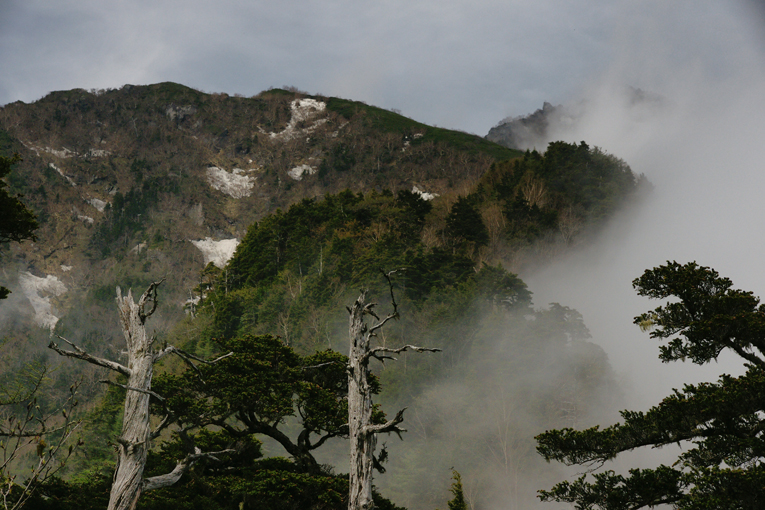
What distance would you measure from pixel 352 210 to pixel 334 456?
24.6 metres

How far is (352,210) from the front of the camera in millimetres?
52438

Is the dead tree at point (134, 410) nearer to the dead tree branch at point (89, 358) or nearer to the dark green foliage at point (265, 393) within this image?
the dead tree branch at point (89, 358)

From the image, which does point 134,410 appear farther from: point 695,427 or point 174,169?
point 174,169

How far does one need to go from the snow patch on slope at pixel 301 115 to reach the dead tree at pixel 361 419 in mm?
157700

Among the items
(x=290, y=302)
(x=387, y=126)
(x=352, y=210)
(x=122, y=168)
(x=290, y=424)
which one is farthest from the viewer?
(x=387, y=126)

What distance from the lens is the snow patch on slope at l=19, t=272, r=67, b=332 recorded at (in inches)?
3708

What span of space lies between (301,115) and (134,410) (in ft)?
563

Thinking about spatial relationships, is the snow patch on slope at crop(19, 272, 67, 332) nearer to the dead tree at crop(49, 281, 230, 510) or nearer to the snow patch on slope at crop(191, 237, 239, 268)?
the snow patch on slope at crop(191, 237, 239, 268)

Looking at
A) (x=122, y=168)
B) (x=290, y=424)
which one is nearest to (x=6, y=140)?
(x=122, y=168)

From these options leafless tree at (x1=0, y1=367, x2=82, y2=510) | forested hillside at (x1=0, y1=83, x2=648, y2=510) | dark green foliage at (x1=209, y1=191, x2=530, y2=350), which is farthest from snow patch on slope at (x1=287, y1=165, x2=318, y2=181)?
leafless tree at (x1=0, y1=367, x2=82, y2=510)

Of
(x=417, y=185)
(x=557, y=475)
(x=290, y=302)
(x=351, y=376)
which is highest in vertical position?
(x=417, y=185)

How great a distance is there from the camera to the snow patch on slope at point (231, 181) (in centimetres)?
13938

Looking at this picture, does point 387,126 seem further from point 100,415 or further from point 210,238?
point 100,415

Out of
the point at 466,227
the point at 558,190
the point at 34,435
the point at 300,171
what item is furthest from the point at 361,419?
the point at 300,171
